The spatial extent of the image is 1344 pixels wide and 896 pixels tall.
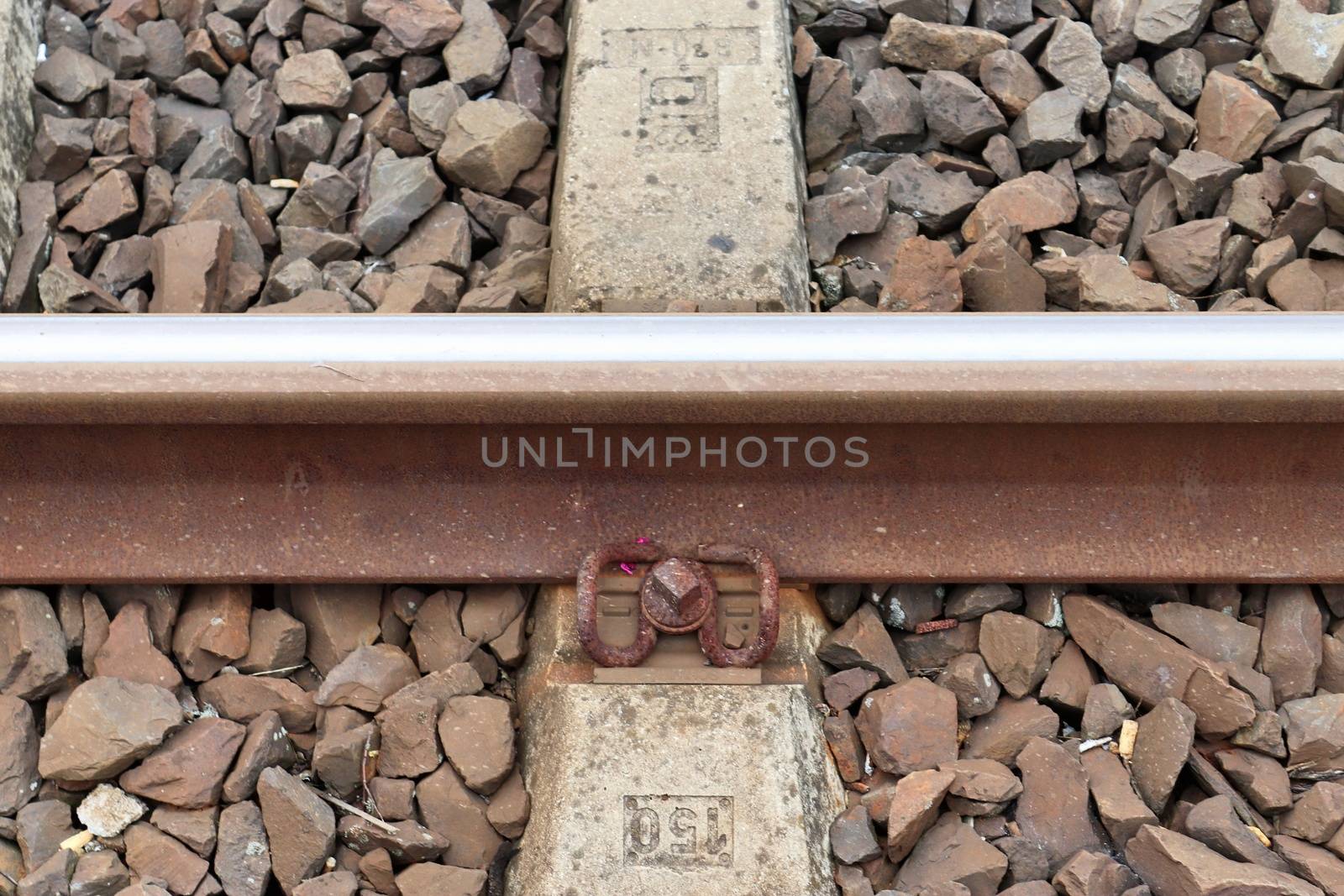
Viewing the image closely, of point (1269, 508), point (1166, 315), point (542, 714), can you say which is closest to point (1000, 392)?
point (1166, 315)

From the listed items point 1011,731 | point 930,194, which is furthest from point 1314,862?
point 930,194

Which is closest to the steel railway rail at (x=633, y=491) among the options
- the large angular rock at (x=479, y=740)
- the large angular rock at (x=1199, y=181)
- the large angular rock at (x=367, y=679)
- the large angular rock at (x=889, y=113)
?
the large angular rock at (x=367, y=679)

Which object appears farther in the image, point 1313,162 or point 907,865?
point 1313,162

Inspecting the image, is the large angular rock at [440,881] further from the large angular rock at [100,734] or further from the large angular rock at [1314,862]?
the large angular rock at [1314,862]

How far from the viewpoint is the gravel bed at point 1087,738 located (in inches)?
82.7

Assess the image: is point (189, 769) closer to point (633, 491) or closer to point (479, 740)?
point (479, 740)

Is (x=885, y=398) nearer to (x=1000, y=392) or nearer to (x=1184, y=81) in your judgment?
(x=1000, y=392)

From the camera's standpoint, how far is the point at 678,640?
7.70 ft

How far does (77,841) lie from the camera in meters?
2.19

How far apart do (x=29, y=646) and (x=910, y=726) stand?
1.60 m

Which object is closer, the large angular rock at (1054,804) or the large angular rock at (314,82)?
the large angular rock at (1054,804)

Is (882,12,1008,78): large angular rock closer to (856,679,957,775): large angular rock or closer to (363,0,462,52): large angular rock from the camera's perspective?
(363,0,462,52): large angular rock

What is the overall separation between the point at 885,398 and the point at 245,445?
119cm

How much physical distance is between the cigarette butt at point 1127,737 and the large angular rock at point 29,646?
6.26ft
